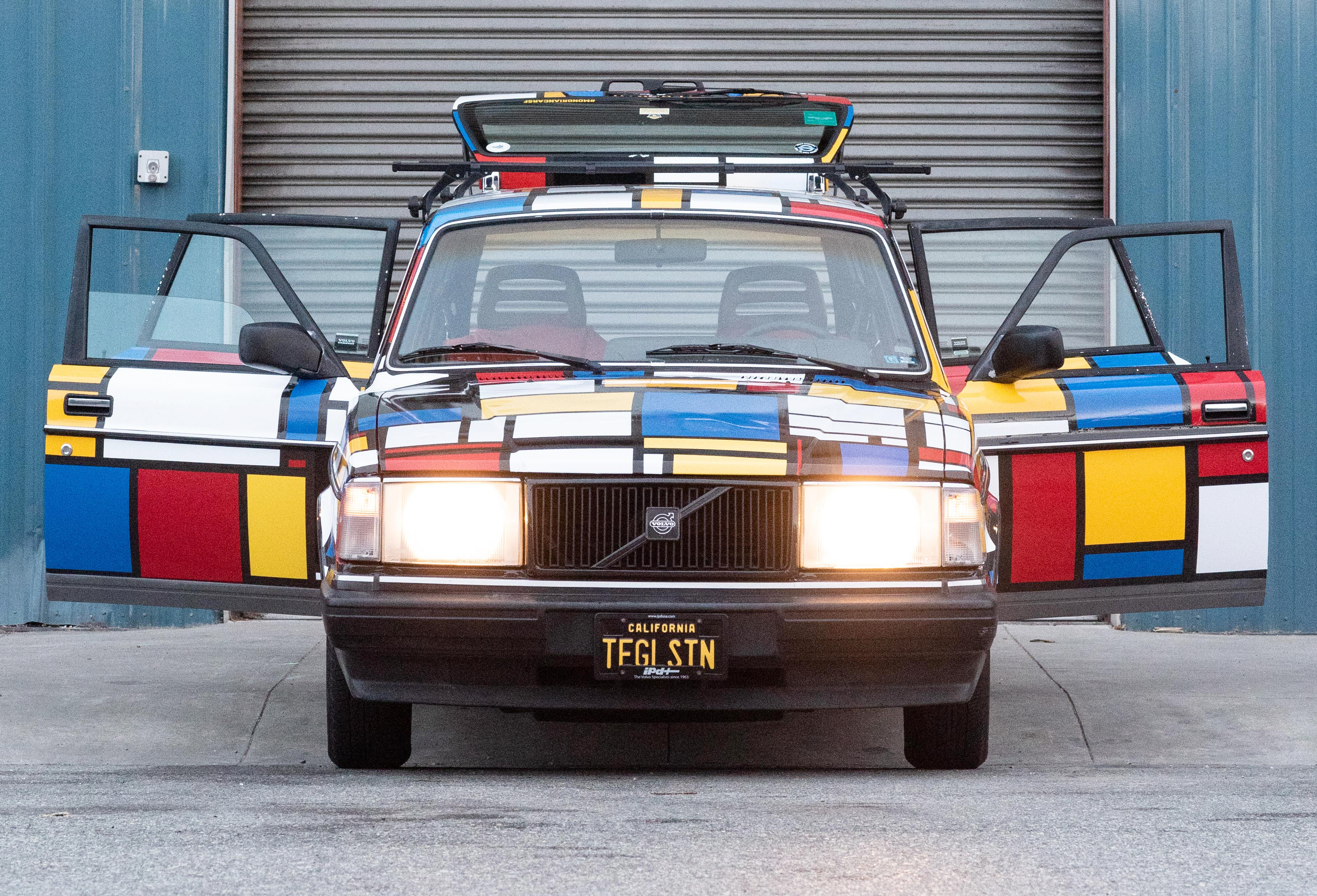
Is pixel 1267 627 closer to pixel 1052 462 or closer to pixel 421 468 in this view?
pixel 1052 462

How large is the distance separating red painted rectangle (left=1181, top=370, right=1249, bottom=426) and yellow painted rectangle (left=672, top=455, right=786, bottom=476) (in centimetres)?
194

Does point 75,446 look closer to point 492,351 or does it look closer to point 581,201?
point 492,351

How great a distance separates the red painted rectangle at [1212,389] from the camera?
5410mm

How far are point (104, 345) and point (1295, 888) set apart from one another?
4202 millimetres

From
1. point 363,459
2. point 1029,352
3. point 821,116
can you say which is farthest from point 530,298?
point 821,116

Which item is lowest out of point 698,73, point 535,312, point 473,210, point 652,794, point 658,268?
point 652,794

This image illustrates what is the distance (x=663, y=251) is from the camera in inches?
210

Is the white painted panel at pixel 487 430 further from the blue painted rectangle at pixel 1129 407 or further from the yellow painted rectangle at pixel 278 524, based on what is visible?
the blue painted rectangle at pixel 1129 407

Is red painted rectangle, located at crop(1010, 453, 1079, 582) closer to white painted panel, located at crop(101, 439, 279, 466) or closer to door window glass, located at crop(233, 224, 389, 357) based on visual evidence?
door window glass, located at crop(233, 224, 389, 357)

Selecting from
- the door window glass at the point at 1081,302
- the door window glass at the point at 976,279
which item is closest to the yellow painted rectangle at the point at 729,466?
the door window glass at the point at 1081,302

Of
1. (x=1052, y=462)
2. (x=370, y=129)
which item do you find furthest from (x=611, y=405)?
(x=370, y=129)

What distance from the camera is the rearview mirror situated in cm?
532

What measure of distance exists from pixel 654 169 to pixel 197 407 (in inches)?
72.7

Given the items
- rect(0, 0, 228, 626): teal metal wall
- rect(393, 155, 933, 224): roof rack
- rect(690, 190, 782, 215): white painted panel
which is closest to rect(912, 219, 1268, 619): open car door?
Result: rect(393, 155, 933, 224): roof rack
